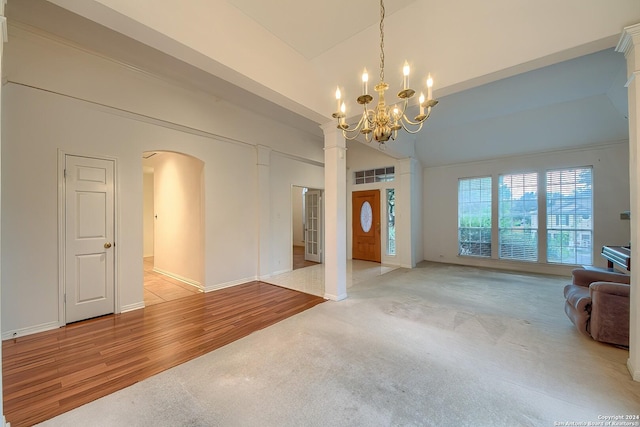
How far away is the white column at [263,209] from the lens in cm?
532

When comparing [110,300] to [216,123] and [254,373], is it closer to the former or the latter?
[254,373]

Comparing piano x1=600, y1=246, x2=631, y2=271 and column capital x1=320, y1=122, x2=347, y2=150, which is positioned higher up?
column capital x1=320, y1=122, x2=347, y2=150

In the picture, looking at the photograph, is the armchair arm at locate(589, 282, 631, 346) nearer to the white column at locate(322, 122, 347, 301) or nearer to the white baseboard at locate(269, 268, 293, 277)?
the white column at locate(322, 122, 347, 301)

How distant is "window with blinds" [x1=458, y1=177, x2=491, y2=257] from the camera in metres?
6.49

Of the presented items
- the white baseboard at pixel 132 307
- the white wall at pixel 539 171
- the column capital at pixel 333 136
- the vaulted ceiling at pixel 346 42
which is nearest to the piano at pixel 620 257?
the white wall at pixel 539 171

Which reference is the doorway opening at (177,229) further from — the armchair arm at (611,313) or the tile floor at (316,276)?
the armchair arm at (611,313)

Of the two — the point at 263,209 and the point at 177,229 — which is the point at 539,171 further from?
the point at 177,229

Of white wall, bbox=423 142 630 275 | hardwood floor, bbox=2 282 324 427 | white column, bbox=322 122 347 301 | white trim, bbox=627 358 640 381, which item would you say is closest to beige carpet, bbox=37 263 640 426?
white trim, bbox=627 358 640 381

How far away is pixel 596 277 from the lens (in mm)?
3234

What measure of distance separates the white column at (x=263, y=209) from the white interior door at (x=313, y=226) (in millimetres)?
2007

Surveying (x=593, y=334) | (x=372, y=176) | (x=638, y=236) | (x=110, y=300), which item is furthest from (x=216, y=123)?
(x=593, y=334)

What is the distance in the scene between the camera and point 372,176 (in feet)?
24.2

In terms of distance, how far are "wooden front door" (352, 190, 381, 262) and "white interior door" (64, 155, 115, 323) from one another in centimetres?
575

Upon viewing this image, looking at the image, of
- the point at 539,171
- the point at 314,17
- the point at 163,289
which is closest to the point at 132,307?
the point at 163,289
